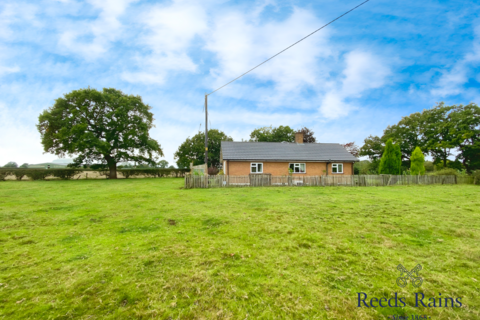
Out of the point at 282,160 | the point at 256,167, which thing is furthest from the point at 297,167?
the point at 256,167

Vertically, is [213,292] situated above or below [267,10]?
below

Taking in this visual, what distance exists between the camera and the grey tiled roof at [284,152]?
25739 millimetres

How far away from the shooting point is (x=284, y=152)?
2741 centimetres

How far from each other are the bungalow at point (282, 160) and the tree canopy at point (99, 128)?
15.2 metres

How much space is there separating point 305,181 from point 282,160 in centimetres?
711

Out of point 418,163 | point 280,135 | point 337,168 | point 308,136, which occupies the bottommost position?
point 337,168

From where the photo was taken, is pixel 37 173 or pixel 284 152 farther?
pixel 37 173

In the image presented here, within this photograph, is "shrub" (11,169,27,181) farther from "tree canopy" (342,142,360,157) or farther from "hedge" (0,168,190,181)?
"tree canopy" (342,142,360,157)

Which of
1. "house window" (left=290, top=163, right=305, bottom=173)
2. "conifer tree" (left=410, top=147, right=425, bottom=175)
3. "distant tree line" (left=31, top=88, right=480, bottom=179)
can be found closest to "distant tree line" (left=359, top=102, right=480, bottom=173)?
"distant tree line" (left=31, top=88, right=480, bottom=179)

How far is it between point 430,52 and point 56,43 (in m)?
24.8

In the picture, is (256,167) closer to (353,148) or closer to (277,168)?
(277,168)

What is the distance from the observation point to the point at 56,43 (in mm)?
11906

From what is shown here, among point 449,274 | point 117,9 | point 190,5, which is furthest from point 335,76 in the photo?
point 449,274

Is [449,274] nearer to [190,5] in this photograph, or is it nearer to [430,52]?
[190,5]
